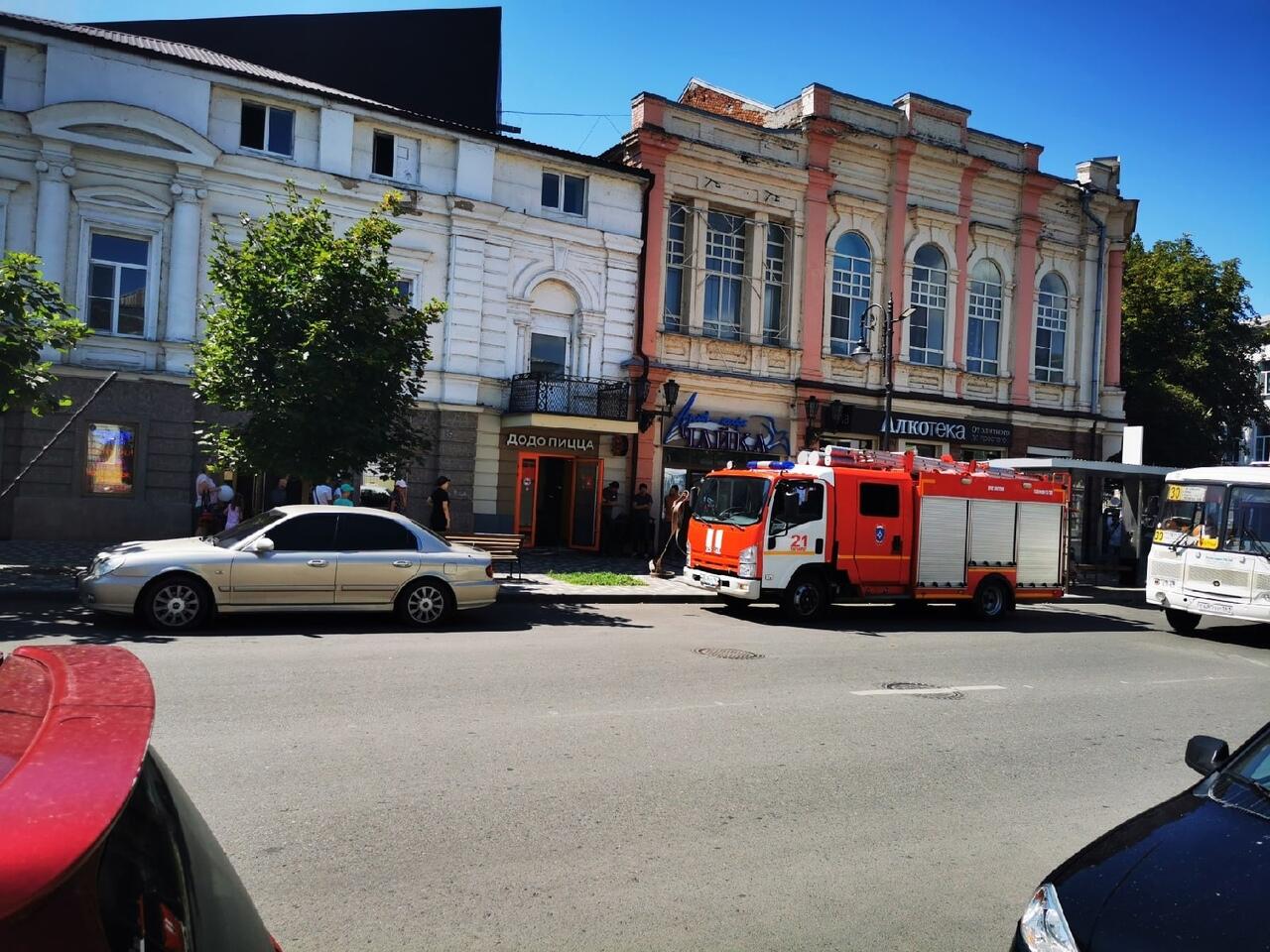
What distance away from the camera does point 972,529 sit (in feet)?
55.9

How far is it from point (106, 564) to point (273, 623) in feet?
6.48

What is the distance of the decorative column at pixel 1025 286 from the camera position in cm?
3016

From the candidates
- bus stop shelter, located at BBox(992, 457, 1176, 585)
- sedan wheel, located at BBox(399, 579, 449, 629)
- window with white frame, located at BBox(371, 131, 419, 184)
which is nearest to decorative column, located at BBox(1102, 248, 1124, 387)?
bus stop shelter, located at BBox(992, 457, 1176, 585)

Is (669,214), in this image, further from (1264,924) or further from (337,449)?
(1264,924)

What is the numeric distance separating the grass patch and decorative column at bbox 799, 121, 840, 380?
10.6 metres

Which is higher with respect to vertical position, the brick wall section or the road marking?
the brick wall section

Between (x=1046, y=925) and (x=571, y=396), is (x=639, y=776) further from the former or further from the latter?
(x=571, y=396)

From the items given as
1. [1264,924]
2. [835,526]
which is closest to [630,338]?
[835,526]

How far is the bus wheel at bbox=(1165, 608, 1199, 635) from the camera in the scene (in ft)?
53.6

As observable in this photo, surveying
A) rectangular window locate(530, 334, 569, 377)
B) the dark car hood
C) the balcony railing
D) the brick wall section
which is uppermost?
the brick wall section

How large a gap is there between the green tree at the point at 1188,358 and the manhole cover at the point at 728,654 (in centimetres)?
2979

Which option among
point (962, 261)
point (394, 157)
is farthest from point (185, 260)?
point (962, 261)

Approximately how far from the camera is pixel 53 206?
733 inches

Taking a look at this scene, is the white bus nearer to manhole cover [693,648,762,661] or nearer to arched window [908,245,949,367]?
manhole cover [693,648,762,661]
